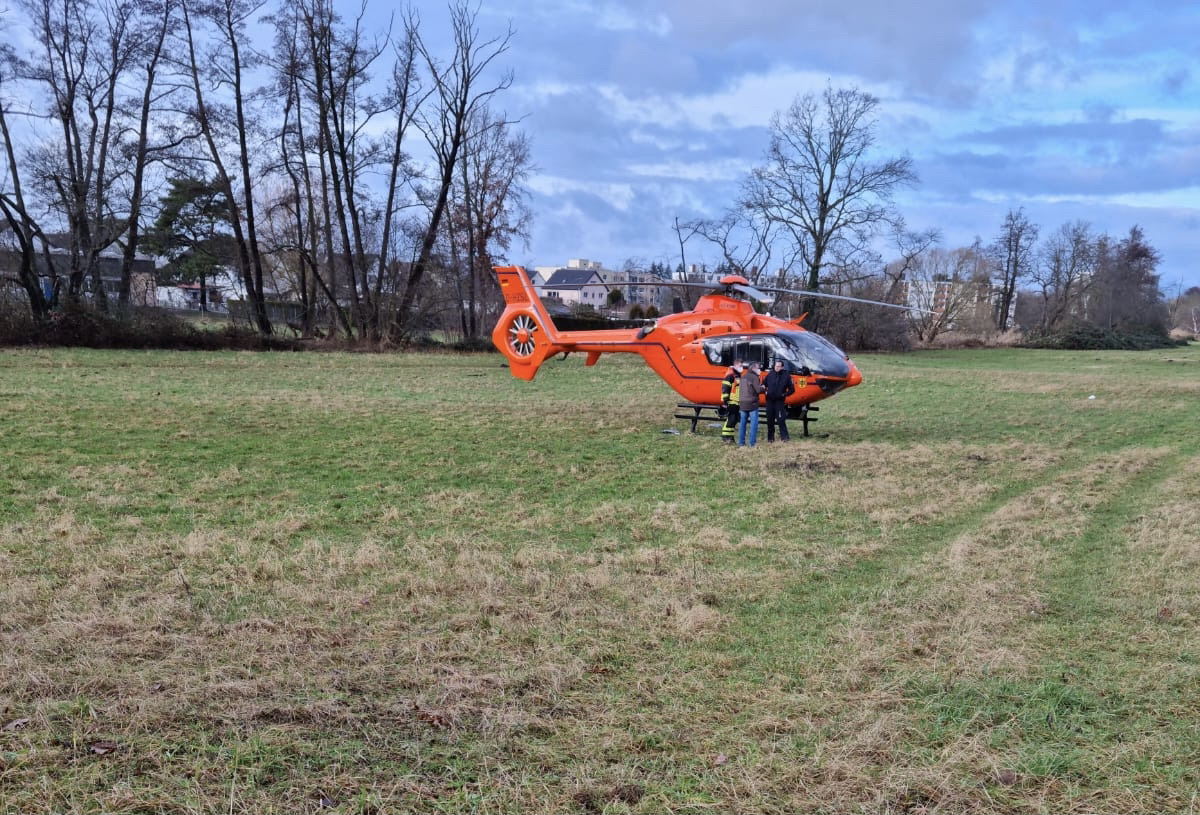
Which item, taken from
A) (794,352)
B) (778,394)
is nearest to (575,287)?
(794,352)

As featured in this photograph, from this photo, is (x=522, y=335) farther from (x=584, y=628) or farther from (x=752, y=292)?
(x=584, y=628)

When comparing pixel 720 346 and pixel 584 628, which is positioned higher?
pixel 720 346

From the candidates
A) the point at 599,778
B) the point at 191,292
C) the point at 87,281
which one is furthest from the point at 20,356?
the point at 191,292

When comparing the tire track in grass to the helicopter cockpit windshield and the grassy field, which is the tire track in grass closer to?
the grassy field

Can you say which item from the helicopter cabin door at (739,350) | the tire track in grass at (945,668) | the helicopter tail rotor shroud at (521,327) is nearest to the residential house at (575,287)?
the helicopter tail rotor shroud at (521,327)

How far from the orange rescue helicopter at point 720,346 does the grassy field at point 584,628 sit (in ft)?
6.64

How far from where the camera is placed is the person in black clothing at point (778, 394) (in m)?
14.2

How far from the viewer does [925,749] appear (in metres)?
4.02

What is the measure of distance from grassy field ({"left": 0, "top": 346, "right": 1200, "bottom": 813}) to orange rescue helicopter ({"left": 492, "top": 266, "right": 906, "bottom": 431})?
6.64 ft

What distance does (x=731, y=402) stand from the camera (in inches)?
566

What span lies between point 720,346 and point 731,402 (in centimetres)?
130

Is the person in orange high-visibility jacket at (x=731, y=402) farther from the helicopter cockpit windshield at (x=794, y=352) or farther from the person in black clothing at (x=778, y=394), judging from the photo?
the person in black clothing at (x=778, y=394)

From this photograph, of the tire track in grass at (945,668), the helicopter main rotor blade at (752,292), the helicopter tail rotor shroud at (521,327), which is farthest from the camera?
Answer: the helicopter tail rotor shroud at (521,327)

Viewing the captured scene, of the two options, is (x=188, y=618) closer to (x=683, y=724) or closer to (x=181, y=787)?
(x=181, y=787)
